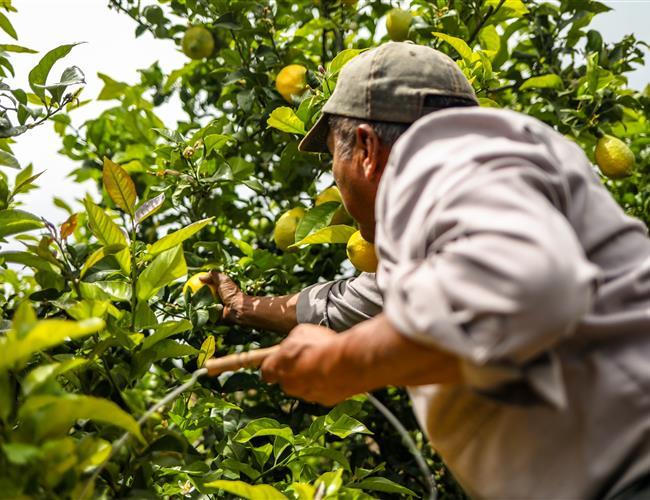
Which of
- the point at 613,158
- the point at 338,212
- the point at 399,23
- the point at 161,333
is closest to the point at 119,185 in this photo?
the point at 161,333

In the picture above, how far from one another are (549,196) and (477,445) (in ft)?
1.21

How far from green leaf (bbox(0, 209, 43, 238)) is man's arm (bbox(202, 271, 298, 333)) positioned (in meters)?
0.47

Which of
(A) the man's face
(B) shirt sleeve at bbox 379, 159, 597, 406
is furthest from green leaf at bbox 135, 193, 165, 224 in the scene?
(B) shirt sleeve at bbox 379, 159, 597, 406

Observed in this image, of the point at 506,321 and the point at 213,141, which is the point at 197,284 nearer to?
the point at 213,141

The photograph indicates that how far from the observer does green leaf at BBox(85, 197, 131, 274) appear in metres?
1.52

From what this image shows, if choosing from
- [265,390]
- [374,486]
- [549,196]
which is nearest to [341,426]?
[374,486]

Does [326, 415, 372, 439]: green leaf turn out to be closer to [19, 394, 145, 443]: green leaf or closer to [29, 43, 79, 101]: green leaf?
[19, 394, 145, 443]: green leaf

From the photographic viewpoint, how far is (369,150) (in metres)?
1.38

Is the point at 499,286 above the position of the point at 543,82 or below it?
above

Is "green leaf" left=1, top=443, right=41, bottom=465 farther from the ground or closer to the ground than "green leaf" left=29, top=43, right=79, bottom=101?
closer to the ground

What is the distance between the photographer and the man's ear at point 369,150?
1.36 meters

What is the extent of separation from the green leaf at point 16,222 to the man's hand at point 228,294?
46cm

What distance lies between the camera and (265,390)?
7.56ft

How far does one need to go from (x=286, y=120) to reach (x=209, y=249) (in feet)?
1.53
